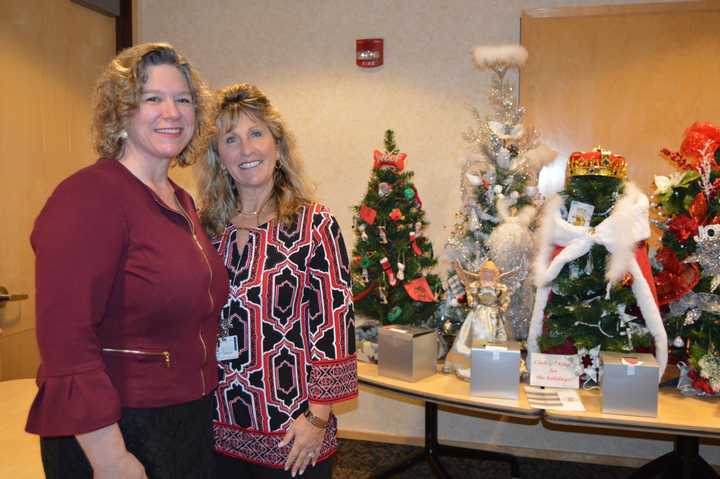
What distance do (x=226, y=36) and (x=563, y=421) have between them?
280 centimetres

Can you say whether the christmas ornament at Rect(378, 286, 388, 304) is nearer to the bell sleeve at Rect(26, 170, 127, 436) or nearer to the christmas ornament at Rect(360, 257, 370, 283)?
the christmas ornament at Rect(360, 257, 370, 283)

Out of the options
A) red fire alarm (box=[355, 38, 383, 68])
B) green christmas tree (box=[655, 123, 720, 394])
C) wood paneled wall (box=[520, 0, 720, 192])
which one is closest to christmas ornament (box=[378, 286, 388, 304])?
green christmas tree (box=[655, 123, 720, 394])

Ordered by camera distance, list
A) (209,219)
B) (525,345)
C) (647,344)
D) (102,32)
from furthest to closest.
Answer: (102,32) → (525,345) → (647,344) → (209,219)

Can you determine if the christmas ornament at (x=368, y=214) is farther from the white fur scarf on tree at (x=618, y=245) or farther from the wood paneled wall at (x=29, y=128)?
the wood paneled wall at (x=29, y=128)

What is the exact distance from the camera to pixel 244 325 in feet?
5.02

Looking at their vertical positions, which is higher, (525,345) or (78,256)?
(78,256)

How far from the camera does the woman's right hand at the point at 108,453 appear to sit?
109 centimetres

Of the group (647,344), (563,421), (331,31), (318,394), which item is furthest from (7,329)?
(647,344)

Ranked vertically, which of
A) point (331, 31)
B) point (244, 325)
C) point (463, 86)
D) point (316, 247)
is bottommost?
point (244, 325)

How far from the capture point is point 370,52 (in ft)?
10.5

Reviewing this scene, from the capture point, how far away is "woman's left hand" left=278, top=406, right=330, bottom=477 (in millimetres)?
1518

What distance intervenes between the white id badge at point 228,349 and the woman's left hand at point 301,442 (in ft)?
0.79

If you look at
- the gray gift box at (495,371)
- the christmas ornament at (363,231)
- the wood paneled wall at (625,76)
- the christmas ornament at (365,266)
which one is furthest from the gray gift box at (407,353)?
the wood paneled wall at (625,76)

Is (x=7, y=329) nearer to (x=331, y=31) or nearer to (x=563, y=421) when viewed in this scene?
(x=331, y=31)
